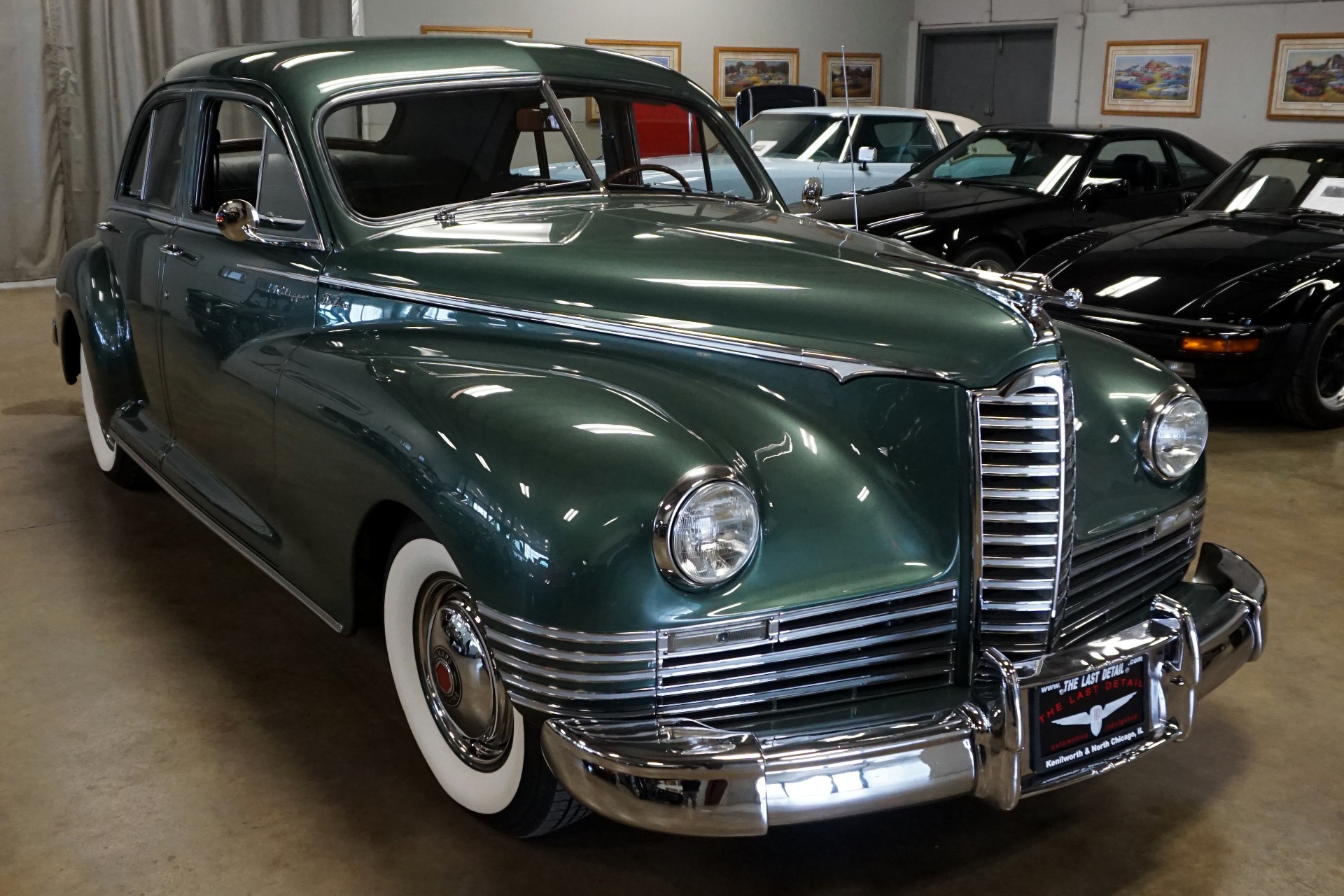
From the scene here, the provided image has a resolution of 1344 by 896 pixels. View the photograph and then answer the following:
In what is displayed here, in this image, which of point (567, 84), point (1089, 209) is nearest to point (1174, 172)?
point (1089, 209)

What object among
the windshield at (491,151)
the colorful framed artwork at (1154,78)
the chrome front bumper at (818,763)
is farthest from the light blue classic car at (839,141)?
the chrome front bumper at (818,763)

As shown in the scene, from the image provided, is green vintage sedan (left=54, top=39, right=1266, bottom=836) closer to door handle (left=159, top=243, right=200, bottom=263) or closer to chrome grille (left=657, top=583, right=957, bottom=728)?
chrome grille (left=657, top=583, right=957, bottom=728)

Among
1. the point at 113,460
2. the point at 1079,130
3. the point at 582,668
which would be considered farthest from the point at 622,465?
the point at 1079,130

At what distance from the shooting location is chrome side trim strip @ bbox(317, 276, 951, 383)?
230 cm

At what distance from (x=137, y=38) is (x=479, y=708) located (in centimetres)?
955

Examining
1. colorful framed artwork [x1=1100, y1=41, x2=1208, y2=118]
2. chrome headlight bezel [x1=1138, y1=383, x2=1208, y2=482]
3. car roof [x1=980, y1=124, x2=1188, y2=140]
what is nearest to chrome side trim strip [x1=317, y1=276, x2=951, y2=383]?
chrome headlight bezel [x1=1138, y1=383, x2=1208, y2=482]

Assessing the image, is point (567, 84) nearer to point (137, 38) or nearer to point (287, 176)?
point (287, 176)

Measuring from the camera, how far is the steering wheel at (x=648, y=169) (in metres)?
3.35

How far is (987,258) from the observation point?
7.22 meters

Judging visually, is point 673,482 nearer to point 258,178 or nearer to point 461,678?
point 461,678

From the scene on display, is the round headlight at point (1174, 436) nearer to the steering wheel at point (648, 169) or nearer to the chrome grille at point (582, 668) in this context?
the chrome grille at point (582, 668)

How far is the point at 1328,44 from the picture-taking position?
36.9ft

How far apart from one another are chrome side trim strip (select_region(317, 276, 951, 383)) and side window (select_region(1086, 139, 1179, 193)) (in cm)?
590

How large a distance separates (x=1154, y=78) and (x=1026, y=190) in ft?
20.8
